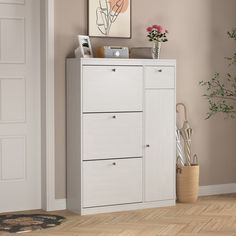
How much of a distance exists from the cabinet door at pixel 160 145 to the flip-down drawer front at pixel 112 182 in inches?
4.6

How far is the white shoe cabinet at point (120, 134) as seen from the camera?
218 inches

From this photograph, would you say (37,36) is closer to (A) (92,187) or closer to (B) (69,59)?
(B) (69,59)

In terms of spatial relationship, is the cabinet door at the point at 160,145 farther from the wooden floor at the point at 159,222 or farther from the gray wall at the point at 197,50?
the gray wall at the point at 197,50

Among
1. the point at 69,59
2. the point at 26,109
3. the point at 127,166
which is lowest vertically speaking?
the point at 127,166

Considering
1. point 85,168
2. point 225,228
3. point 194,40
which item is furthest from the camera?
point 194,40

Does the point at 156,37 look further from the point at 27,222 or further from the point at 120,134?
the point at 27,222

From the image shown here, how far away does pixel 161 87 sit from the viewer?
5875 millimetres

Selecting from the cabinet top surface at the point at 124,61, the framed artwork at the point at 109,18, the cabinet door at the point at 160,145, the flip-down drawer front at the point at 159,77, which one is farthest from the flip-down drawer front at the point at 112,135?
the framed artwork at the point at 109,18

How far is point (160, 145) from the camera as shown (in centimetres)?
591

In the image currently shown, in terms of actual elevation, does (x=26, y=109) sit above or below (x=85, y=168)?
above

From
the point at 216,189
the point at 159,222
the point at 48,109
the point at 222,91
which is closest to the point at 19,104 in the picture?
the point at 48,109

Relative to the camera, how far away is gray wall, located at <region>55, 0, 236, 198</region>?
607 centimetres

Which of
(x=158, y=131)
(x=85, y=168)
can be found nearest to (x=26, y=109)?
(x=85, y=168)

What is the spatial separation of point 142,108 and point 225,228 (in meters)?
1.36
